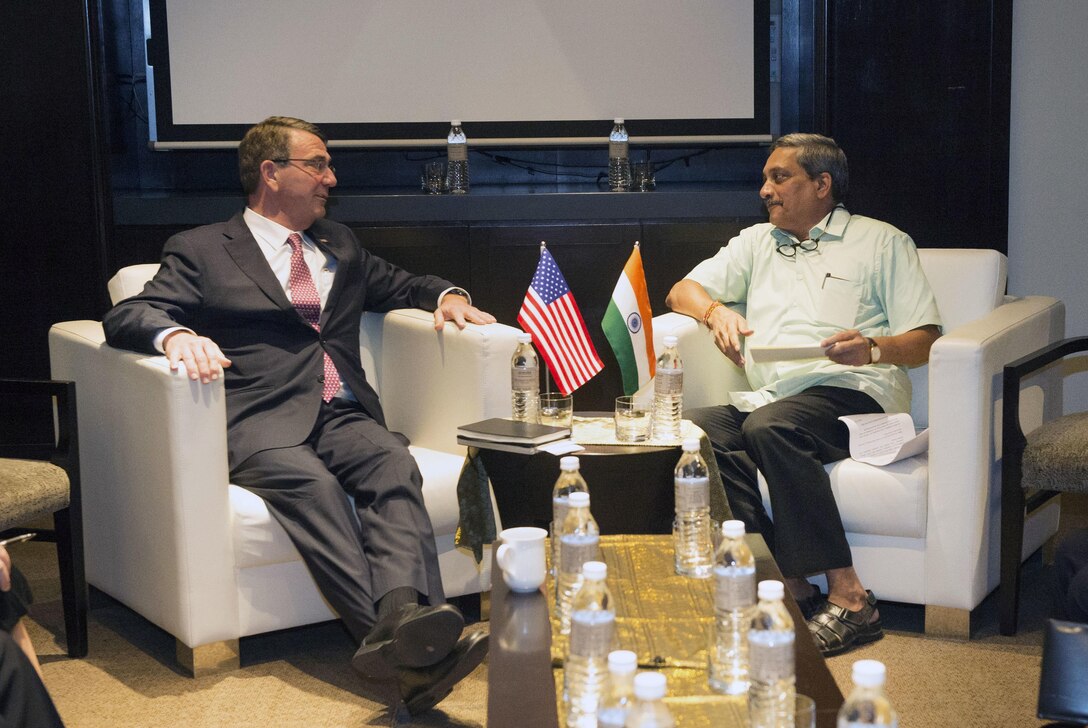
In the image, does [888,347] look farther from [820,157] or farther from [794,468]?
[820,157]

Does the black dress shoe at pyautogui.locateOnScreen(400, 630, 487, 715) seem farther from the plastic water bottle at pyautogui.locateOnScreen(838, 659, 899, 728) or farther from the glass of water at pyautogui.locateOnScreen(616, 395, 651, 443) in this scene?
the plastic water bottle at pyautogui.locateOnScreen(838, 659, 899, 728)

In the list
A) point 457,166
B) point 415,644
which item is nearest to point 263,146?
point 457,166

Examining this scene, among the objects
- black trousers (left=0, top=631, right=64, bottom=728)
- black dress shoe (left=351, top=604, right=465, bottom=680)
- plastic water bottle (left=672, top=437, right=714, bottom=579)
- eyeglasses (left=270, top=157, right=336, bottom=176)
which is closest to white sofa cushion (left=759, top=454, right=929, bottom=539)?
plastic water bottle (left=672, top=437, right=714, bottom=579)

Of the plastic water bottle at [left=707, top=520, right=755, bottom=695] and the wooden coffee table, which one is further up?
the plastic water bottle at [left=707, top=520, right=755, bottom=695]

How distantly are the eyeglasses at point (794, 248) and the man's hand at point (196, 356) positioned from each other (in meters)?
1.59

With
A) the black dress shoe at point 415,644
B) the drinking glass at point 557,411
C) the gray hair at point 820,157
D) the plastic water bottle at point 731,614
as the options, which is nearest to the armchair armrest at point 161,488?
the black dress shoe at point 415,644

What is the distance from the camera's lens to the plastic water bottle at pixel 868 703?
1.36 m

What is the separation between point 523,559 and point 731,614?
439mm

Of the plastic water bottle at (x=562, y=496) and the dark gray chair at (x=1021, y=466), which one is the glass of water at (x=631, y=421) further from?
the dark gray chair at (x=1021, y=466)

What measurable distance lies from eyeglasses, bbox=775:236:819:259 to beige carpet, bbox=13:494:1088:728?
102cm

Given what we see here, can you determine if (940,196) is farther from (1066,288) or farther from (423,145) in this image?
(423,145)

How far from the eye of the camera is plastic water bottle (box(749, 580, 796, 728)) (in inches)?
63.3

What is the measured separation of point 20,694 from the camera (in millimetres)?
1869

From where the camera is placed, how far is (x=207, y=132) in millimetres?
4676
